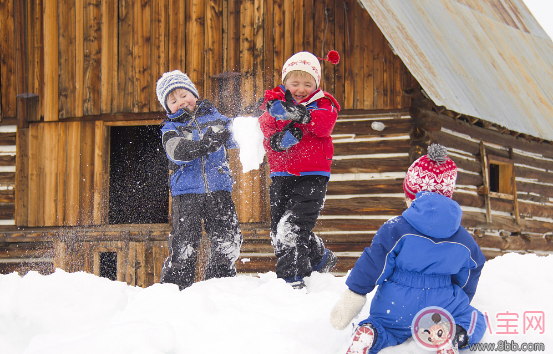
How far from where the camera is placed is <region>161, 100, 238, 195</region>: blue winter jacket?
363 cm

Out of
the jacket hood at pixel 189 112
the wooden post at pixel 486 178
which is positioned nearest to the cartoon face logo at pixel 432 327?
the jacket hood at pixel 189 112

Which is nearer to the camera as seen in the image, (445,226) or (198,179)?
(445,226)

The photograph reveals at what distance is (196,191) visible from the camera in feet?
11.9

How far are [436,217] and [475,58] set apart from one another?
8.13 meters

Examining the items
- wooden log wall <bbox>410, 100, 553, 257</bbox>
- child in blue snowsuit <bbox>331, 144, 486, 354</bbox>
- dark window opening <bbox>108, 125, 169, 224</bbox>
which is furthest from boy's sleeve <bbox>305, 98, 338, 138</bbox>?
dark window opening <bbox>108, 125, 169, 224</bbox>

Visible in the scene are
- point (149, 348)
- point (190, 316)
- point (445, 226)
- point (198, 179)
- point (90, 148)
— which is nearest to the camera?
point (149, 348)

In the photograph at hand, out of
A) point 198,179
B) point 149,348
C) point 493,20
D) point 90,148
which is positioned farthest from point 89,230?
point 493,20

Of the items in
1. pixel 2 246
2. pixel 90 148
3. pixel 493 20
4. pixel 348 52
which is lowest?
pixel 2 246

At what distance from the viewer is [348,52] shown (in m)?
6.97

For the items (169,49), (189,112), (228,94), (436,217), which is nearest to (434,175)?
(436,217)

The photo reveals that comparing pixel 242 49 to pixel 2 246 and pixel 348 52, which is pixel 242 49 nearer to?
pixel 348 52

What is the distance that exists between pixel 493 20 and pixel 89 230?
10910mm

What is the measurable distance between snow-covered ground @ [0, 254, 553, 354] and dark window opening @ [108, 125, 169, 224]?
6.82m

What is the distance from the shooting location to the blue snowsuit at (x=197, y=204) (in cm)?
357
